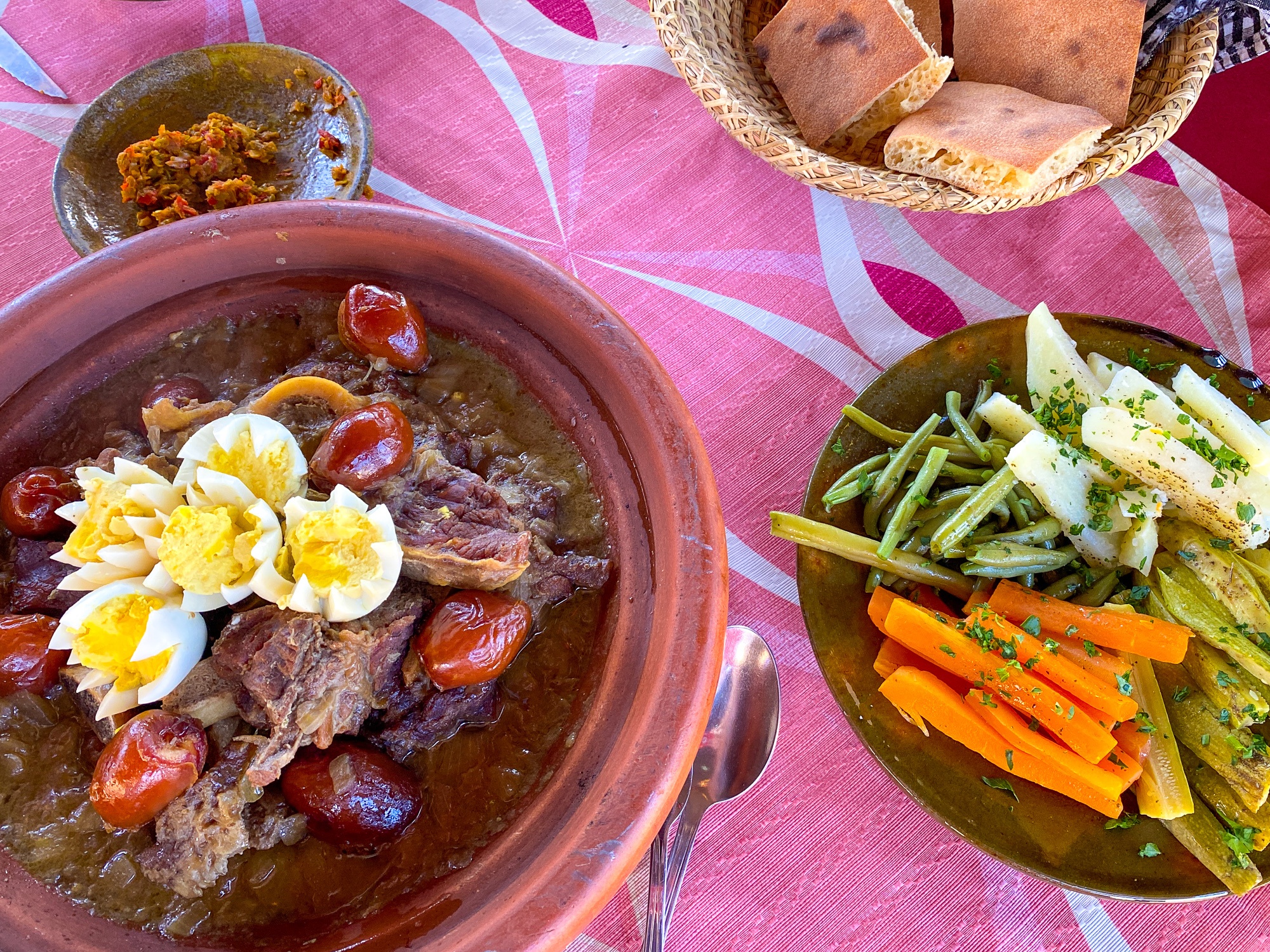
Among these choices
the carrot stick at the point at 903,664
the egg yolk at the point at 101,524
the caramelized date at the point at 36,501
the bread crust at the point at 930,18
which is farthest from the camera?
the bread crust at the point at 930,18

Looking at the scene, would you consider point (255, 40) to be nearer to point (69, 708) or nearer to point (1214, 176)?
point (69, 708)

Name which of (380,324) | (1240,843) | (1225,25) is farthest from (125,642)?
(1225,25)

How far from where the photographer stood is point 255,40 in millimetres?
2049

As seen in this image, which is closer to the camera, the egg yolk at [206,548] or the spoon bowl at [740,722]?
the egg yolk at [206,548]

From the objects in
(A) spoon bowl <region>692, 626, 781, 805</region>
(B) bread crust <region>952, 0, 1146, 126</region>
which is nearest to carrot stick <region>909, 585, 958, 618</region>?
(A) spoon bowl <region>692, 626, 781, 805</region>

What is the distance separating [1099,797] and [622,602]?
843mm

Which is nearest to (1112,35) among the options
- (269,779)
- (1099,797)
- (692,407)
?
(692,407)

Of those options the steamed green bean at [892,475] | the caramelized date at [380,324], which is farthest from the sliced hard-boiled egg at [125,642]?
the steamed green bean at [892,475]

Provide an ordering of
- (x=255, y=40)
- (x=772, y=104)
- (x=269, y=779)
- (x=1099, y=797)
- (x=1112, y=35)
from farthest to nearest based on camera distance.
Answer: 1. (x=255, y=40)
2. (x=772, y=104)
3. (x=1112, y=35)
4. (x=1099, y=797)
5. (x=269, y=779)

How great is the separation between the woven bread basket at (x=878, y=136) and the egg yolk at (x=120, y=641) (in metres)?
1.39

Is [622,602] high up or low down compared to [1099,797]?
up

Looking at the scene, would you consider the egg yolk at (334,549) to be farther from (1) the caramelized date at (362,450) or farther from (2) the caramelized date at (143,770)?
(2) the caramelized date at (143,770)

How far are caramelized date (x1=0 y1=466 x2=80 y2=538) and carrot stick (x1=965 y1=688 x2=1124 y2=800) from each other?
150 centimetres

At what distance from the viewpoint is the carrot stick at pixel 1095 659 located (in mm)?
1378
